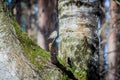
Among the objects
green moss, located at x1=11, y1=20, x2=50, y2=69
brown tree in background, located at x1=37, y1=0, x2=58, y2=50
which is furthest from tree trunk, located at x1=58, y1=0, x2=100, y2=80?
brown tree in background, located at x1=37, y1=0, x2=58, y2=50

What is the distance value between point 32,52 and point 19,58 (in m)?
0.19

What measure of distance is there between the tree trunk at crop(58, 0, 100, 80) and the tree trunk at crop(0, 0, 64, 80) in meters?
0.49

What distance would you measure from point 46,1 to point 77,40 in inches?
318

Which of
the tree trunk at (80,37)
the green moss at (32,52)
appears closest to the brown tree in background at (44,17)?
the tree trunk at (80,37)

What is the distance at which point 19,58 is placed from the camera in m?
1.89

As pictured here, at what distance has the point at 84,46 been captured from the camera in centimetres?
264

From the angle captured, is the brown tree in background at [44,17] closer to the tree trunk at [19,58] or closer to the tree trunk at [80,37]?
the tree trunk at [80,37]

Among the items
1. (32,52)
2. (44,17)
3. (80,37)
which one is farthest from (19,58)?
(44,17)

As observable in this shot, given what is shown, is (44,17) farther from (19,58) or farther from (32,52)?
(19,58)

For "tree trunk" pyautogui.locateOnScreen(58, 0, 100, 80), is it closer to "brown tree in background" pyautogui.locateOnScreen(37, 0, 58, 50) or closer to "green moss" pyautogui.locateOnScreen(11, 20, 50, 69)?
"green moss" pyautogui.locateOnScreen(11, 20, 50, 69)

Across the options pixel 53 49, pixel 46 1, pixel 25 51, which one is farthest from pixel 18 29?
pixel 46 1

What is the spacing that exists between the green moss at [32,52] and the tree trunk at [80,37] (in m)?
0.45

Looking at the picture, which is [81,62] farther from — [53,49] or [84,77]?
[53,49]

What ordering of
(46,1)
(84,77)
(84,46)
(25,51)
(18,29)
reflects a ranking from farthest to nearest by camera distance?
1. (46,1)
2. (84,46)
3. (84,77)
4. (18,29)
5. (25,51)
